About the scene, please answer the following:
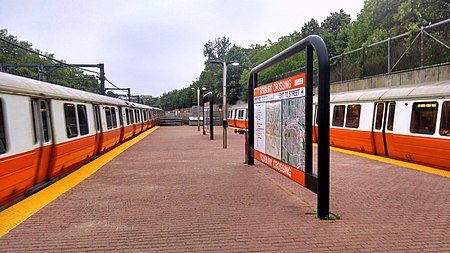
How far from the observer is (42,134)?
669 cm

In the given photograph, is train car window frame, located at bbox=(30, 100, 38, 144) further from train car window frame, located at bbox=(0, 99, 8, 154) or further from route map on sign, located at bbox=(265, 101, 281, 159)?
route map on sign, located at bbox=(265, 101, 281, 159)

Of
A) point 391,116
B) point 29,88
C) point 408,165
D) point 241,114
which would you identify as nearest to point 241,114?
point 241,114

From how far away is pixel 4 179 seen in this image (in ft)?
17.2

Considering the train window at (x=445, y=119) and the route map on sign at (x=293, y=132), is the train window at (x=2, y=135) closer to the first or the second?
the route map on sign at (x=293, y=132)

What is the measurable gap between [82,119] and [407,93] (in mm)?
9213

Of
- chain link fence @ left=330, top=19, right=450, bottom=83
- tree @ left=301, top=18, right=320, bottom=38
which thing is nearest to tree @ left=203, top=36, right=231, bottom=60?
tree @ left=301, top=18, right=320, bottom=38

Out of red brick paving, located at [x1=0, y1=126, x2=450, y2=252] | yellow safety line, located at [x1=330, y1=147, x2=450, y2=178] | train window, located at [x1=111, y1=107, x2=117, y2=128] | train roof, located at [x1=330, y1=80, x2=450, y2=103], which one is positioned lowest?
yellow safety line, located at [x1=330, y1=147, x2=450, y2=178]

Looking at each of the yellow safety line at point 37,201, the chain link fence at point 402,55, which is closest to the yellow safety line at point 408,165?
the chain link fence at point 402,55

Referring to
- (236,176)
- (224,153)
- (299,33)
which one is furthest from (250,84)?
(299,33)

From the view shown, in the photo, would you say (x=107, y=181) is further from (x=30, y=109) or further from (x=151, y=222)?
(x=151, y=222)

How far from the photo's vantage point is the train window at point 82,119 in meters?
9.43

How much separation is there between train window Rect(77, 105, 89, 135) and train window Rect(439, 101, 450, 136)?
933 centimetres

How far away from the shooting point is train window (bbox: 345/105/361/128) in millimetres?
12320

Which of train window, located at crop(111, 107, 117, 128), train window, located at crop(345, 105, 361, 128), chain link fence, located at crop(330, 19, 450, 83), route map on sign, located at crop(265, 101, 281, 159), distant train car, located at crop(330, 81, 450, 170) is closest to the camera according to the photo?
route map on sign, located at crop(265, 101, 281, 159)
